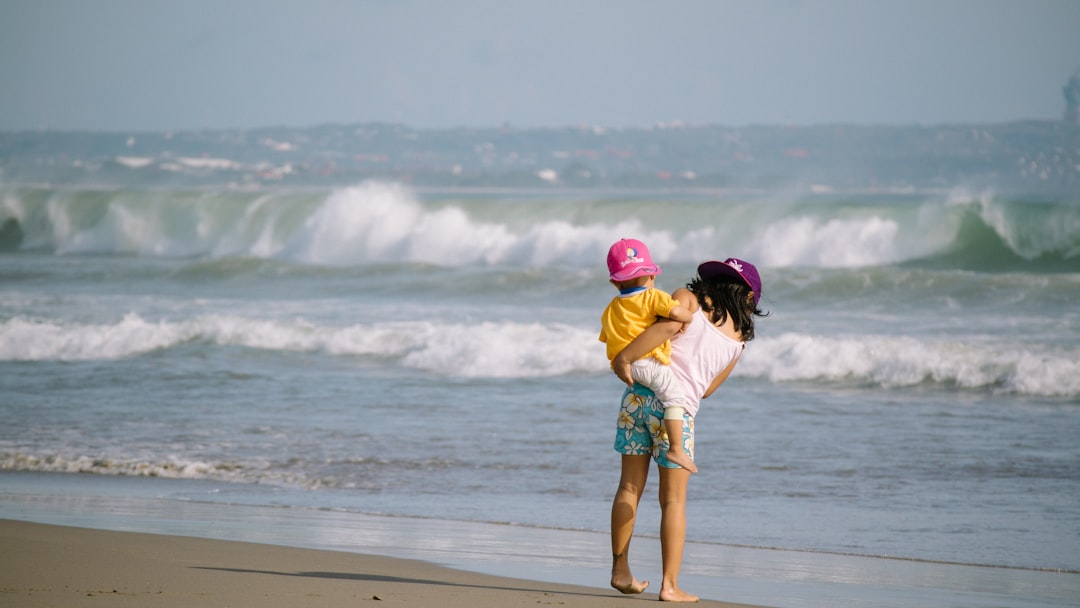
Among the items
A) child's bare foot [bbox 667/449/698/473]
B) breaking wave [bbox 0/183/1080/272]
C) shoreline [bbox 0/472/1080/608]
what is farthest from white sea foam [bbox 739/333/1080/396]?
breaking wave [bbox 0/183/1080/272]

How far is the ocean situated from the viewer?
21.7 ft

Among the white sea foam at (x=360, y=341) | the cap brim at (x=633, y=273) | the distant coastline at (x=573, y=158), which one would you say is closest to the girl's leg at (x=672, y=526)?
the cap brim at (x=633, y=273)

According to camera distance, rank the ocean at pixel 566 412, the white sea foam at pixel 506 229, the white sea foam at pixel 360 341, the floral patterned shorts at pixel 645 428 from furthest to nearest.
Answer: the white sea foam at pixel 506 229
the white sea foam at pixel 360 341
the ocean at pixel 566 412
the floral patterned shorts at pixel 645 428

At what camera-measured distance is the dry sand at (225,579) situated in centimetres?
450

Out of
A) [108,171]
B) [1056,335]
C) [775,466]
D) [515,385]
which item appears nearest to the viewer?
[775,466]

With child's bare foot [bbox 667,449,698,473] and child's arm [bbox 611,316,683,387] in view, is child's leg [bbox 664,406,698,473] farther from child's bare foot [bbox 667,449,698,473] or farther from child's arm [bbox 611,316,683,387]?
child's arm [bbox 611,316,683,387]

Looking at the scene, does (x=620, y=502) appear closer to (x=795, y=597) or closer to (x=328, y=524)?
(x=795, y=597)


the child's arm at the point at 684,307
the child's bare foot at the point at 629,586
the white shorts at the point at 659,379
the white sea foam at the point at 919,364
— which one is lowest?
the child's bare foot at the point at 629,586

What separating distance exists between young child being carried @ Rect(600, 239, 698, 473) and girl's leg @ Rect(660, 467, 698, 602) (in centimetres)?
12

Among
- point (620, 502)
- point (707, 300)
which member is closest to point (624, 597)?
point (620, 502)

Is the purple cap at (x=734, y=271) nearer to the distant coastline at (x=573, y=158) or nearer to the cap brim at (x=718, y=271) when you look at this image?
the cap brim at (x=718, y=271)

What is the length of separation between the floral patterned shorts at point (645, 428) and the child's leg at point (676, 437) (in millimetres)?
42

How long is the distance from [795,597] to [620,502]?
0.90m

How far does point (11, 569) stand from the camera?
4.95 metres
